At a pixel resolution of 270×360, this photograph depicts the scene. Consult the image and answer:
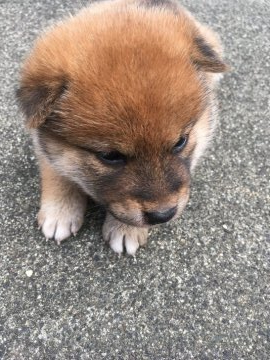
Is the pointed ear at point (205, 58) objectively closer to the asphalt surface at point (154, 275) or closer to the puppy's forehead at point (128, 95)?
the puppy's forehead at point (128, 95)

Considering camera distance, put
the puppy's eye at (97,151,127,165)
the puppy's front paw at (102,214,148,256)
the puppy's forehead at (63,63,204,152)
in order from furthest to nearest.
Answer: the puppy's front paw at (102,214,148,256) → the puppy's eye at (97,151,127,165) → the puppy's forehead at (63,63,204,152)

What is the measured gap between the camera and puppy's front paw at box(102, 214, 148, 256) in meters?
2.33

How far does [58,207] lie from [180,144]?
804 millimetres

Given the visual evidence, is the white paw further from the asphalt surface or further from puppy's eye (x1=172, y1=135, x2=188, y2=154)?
puppy's eye (x1=172, y1=135, x2=188, y2=154)

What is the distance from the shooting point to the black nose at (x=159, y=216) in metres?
1.86

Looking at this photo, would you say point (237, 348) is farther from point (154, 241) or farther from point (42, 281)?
point (42, 281)

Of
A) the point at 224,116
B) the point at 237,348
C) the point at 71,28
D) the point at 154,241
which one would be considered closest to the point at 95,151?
the point at 71,28

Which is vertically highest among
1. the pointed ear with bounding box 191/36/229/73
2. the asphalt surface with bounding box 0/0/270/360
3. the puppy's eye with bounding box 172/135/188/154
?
the pointed ear with bounding box 191/36/229/73

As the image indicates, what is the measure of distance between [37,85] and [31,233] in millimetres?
877

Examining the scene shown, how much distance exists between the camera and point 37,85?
1873 millimetres

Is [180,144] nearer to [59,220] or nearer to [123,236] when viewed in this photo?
[123,236]

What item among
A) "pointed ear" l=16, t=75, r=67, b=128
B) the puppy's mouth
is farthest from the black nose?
"pointed ear" l=16, t=75, r=67, b=128

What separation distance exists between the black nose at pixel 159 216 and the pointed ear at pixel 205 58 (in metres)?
0.66

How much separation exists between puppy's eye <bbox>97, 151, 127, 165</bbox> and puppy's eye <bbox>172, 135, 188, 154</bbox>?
0.23m
